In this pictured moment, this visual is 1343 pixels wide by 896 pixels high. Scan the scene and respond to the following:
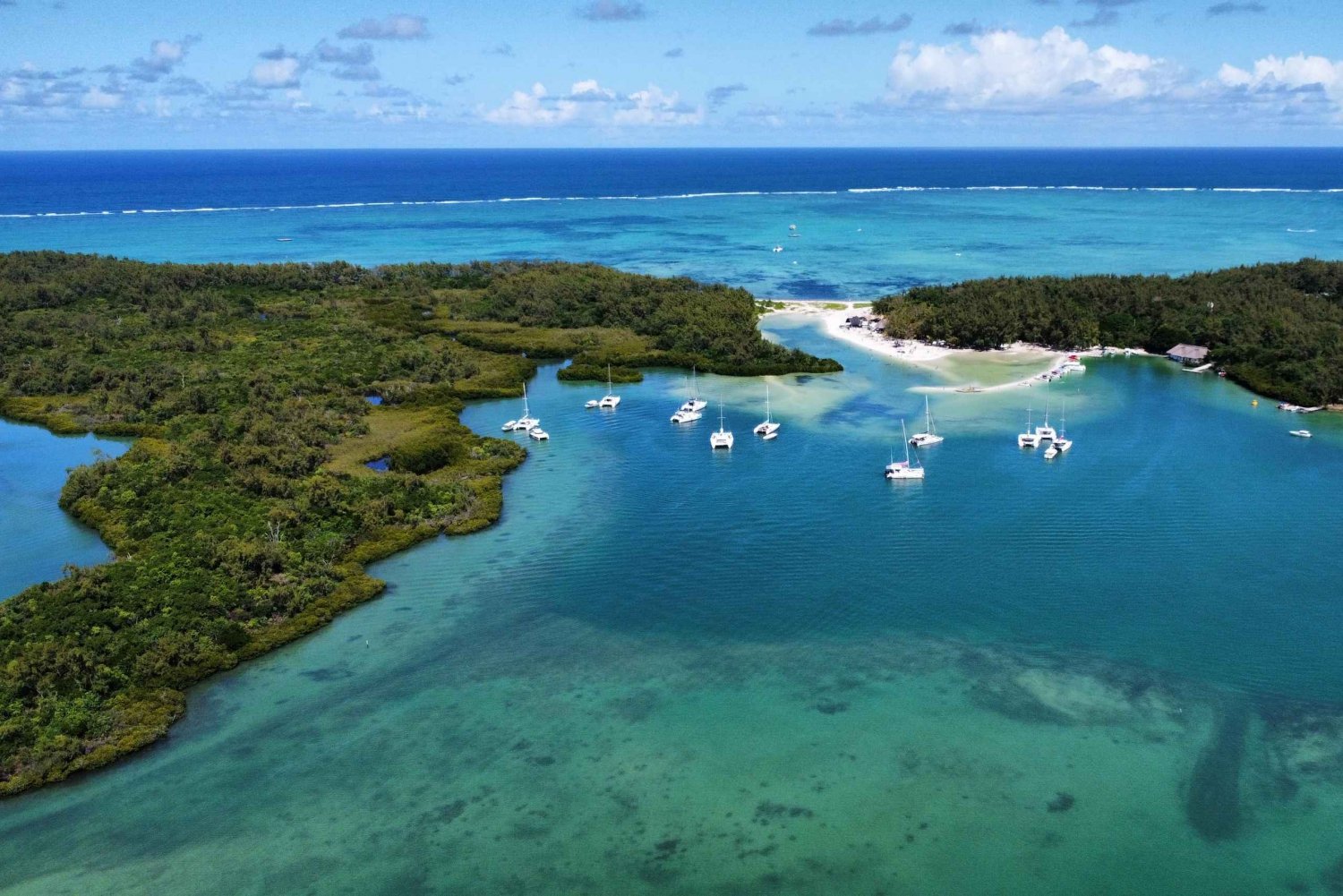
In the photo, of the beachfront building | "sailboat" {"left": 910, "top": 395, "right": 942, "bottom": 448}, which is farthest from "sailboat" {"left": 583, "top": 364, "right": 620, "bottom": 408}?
the beachfront building

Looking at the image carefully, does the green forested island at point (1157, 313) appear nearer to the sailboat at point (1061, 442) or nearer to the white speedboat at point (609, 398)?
the sailboat at point (1061, 442)

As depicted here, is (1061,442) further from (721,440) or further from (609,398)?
(609,398)

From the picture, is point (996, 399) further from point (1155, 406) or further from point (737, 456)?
point (737, 456)

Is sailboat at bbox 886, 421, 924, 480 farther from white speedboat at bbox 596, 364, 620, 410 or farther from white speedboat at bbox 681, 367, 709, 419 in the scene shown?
white speedboat at bbox 596, 364, 620, 410

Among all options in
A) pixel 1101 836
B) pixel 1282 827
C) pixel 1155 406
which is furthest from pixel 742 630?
pixel 1155 406

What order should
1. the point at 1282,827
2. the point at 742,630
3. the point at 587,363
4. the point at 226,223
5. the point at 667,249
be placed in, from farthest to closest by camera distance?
1. the point at 226,223
2. the point at 667,249
3. the point at 587,363
4. the point at 742,630
5. the point at 1282,827

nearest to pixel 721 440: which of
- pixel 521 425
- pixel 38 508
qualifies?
pixel 521 425

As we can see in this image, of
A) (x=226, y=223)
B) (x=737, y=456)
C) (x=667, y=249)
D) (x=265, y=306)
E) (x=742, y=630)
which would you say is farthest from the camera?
(x=226, y=223)

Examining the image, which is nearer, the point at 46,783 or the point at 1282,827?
the point at 1282,827
